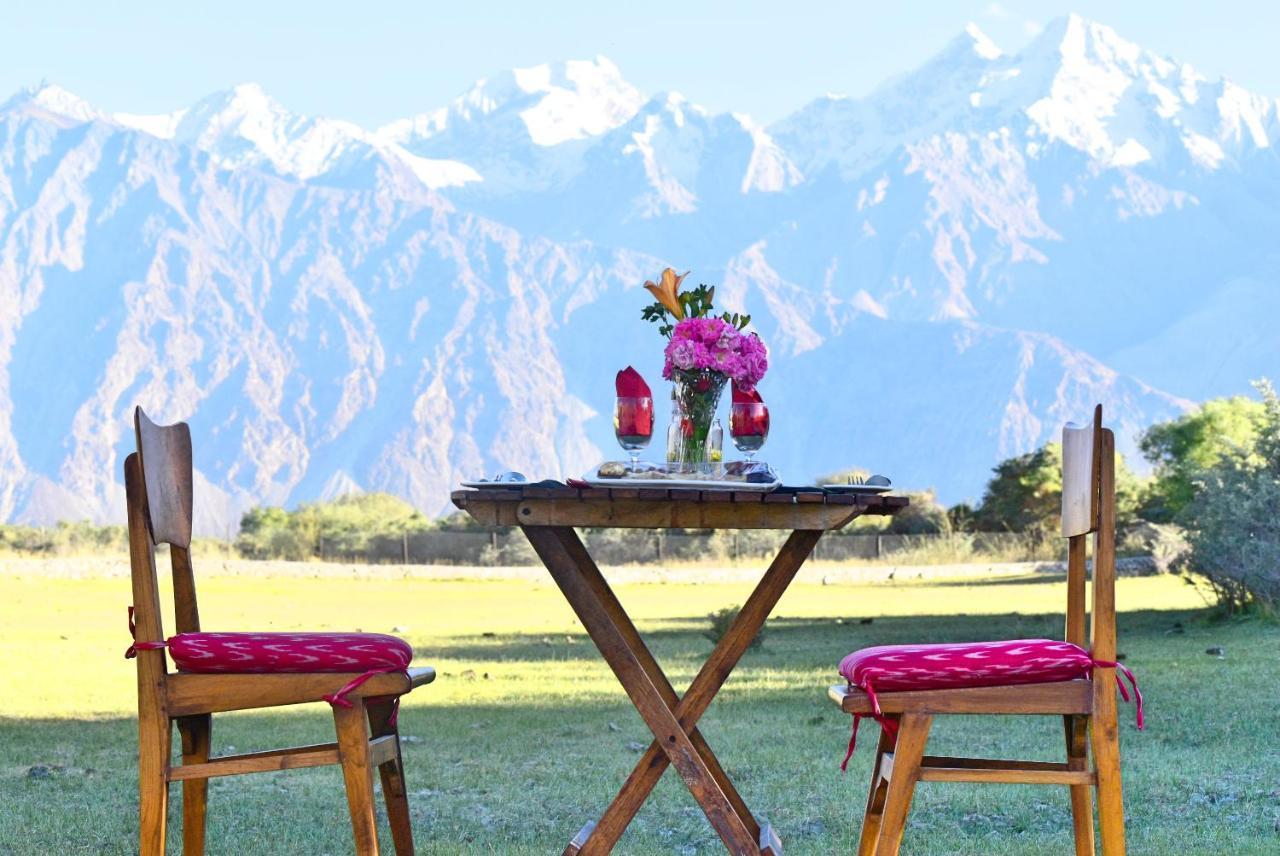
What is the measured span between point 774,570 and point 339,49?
367ft

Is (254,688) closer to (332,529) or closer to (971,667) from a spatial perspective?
(971,667)

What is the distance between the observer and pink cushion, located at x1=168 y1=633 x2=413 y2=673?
3.77 m

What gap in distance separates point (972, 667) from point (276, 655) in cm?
158

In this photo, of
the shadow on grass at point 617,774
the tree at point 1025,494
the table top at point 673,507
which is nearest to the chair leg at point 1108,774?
the table top at point 673,507

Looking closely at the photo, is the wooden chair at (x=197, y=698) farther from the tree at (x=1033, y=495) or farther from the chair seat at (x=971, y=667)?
the tree at (x=1033, y=495)

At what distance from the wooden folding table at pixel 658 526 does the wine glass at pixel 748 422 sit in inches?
17.1

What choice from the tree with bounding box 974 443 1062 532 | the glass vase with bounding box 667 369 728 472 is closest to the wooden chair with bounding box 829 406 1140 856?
the glass vase with bounding box 667 369 728 472

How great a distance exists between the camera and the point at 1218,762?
246 inches

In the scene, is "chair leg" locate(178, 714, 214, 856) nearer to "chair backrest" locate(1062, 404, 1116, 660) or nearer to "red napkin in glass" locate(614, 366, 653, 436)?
"red napkin in glass" locate(614, 366, 653, 436)

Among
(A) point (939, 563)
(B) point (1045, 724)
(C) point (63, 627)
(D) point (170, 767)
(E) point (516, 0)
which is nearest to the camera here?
(D) point (170, 767)

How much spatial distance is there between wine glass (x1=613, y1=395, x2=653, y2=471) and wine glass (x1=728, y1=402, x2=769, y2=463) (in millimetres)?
271

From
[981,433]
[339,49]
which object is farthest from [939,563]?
[981,433]

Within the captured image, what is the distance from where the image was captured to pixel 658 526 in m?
3.88

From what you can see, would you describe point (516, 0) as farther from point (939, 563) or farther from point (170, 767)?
point (170, 767)
